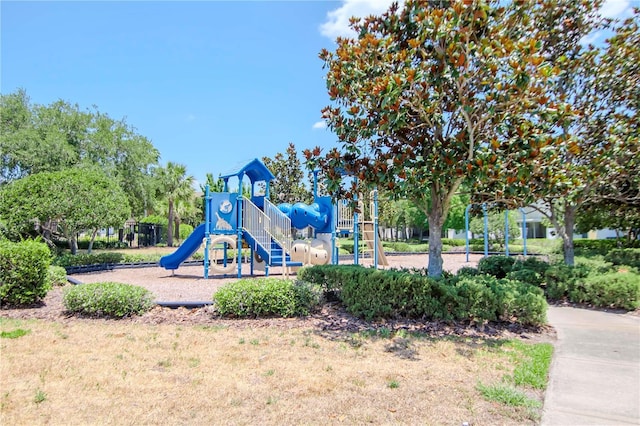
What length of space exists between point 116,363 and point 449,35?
667cm

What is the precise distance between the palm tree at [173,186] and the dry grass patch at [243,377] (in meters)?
28.4

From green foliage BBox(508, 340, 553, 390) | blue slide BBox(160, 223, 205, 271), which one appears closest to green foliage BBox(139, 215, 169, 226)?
blue slide BBox(160, 223, 205, 271)

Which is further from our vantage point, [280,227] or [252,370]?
[280,227]

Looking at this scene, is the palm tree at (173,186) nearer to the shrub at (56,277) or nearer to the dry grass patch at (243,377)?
the shrub at (56,277)

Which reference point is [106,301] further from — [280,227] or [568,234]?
[568,234]

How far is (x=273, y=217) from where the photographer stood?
14211mm

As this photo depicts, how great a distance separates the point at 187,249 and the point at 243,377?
12.1 metres

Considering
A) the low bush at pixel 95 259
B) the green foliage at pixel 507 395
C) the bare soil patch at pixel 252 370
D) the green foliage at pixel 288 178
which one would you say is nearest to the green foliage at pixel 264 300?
the bare soil patch at pixel 252 370

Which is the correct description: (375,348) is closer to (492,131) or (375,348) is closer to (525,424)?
(525,424)

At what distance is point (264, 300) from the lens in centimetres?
721

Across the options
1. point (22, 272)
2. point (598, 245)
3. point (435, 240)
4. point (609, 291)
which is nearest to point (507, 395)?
point (435, 240)

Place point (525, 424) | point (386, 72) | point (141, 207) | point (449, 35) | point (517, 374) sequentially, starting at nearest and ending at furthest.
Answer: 1. point (525, 424)
2. point (517, 374)
3. point (449, 35)
4. point (386, 72)
5. point (141, 207)

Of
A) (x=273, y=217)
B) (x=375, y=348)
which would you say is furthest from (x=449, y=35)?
(x=273, y=217)

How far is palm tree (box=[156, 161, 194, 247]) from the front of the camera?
33.6m
